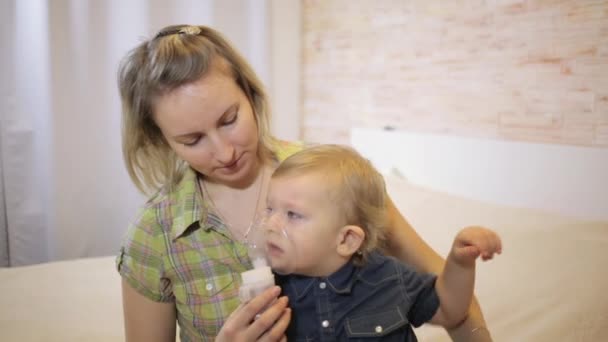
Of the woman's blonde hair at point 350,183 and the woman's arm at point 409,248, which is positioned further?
the woman's arm at point 409,248

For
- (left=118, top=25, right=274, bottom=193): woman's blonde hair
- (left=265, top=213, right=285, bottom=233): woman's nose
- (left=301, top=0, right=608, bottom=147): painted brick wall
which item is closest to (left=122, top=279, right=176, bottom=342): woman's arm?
(left=118, top=25, right=274, bottom=193): woman's blonde hair

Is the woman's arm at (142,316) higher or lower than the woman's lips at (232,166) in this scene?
lower

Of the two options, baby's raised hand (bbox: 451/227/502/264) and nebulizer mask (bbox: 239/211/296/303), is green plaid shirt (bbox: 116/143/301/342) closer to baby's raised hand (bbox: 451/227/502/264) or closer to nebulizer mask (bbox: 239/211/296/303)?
nebulizer mask (bbox: 239/211/296/303)

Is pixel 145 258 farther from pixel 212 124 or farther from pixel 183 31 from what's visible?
pixel 183 31

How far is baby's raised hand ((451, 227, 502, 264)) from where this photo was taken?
87 centimetres

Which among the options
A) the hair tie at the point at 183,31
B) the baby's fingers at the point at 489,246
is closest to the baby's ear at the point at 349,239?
the baby's fingers at the point at 489,246

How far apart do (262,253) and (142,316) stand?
0.34 meters

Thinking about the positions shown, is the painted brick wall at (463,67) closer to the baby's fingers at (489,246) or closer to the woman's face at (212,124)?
the baby's fingers at (489,246)

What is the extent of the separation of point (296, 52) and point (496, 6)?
1449 mm

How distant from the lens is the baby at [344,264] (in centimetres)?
93

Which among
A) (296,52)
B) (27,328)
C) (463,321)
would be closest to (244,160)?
(463,321)

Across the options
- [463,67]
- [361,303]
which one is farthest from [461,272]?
[463,67]

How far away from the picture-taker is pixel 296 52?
3.21 metres

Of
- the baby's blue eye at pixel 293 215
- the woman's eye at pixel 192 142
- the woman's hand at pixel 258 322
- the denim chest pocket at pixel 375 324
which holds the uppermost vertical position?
the woman's eye at pixel 192 142
